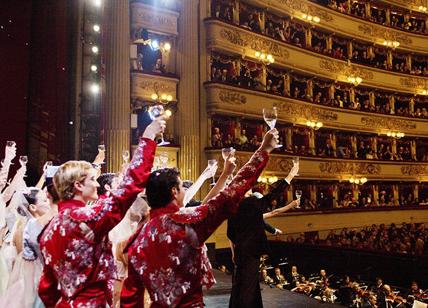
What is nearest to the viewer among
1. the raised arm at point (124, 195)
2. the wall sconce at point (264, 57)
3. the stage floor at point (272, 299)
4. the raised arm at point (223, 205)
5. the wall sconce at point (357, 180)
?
the raised arm at point (223, 205)

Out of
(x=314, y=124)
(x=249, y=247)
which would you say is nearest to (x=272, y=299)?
(x=249, y=247)

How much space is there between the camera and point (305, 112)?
18.4 m

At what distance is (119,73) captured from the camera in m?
12.5

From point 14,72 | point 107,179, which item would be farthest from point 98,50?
point 107,179

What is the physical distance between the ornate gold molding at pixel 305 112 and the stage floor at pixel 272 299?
10.5 m

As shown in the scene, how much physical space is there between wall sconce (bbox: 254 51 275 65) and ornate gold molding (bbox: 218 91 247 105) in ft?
5.78

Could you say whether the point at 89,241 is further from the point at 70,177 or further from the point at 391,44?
the point at 391,44

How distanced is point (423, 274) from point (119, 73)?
28.3 ft

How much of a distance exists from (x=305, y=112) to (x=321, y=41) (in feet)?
13.1

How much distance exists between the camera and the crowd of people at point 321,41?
16.8 m

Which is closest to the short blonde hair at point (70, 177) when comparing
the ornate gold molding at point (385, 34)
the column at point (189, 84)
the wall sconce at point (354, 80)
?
the column at point (189, 84)

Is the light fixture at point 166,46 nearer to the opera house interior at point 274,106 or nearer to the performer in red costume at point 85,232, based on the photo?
the opera house interior at point 274,106

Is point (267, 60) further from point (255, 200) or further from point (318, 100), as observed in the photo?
point (255, 200)

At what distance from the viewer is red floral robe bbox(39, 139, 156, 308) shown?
236 cm
